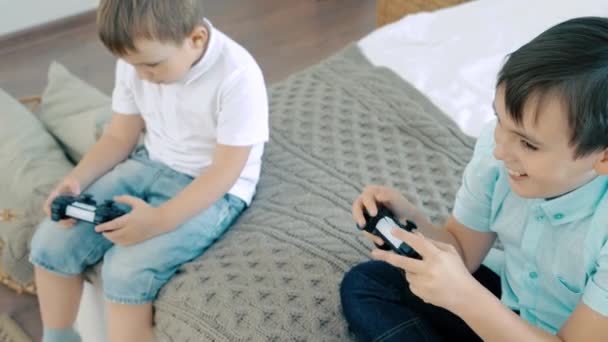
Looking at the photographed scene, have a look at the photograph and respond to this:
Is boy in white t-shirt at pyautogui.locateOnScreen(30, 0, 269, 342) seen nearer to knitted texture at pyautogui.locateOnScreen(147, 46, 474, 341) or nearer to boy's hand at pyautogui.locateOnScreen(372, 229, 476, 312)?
knitted texture at pyautogui.locateOnScreen(147, 46, 474, 341)

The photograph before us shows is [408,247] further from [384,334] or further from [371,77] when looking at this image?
[371,77]

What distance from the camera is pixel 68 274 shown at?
1229 mm

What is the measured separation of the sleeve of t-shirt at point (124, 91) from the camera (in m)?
1.32

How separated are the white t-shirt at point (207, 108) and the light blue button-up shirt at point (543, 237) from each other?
42 cm

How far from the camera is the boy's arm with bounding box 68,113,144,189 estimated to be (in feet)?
4.43

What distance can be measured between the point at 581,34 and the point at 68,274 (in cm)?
96

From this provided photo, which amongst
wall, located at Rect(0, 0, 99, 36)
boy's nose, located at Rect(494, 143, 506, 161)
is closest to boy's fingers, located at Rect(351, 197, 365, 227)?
boy's nose, located at Rect(494, 143, 506, 161)

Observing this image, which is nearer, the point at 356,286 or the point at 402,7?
the point at 356,286

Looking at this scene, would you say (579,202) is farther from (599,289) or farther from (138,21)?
(138,21)

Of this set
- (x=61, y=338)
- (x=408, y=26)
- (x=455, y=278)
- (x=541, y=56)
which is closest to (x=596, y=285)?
(x=455, y=278)

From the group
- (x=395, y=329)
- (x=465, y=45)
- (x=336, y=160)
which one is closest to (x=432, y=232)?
Answer: (x=395, y=329)

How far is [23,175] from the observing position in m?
1.50

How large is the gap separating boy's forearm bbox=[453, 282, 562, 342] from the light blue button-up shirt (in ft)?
0.26

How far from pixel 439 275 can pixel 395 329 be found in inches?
8.4
